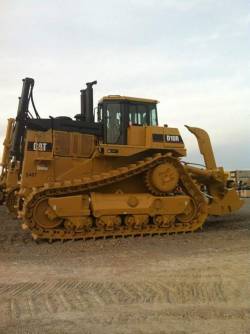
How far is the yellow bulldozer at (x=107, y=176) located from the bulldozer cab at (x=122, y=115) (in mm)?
28

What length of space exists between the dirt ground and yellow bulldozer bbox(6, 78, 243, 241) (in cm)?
75

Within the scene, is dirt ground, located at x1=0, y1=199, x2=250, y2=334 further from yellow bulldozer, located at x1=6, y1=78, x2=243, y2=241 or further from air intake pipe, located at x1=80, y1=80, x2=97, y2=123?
air intake pipe, located at x1=80, y1=80, x2=97, y2=123

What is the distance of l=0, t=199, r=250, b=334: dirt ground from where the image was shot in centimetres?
544

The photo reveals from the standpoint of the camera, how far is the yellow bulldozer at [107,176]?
12305 mm

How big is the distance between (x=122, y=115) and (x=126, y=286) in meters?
7.32

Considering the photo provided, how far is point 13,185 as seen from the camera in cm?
1698

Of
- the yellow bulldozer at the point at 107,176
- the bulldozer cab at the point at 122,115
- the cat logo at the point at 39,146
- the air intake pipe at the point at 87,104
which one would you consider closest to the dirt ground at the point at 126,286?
the yellow bulldozer at the point at 107,176

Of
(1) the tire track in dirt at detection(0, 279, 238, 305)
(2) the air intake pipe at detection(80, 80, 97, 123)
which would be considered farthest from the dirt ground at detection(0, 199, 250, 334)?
(2) the air intake pipe at detection(80, 80, 97, 123)

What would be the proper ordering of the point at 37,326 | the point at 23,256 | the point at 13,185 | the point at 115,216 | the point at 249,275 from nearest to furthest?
the point at 37,326
the point at 249,275
the point at 23,256
the point at 115,216
the point at 13,185

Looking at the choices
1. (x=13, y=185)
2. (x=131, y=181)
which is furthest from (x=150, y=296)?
(x=13, y=185)

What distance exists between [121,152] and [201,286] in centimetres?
675

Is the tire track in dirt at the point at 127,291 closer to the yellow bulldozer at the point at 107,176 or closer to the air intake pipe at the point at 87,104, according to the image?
the yellow bulldozer at the point at 107,176

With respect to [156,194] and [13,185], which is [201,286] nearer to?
[156,194]

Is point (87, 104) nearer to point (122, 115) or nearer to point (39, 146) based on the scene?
point (122, 115)
